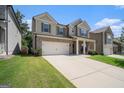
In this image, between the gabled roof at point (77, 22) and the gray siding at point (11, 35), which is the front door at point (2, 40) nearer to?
the gray siding at point (11, 35)

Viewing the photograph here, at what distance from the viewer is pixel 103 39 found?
3300 cm

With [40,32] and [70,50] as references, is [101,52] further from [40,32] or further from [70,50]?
[40,32]

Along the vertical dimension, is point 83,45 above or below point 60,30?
below

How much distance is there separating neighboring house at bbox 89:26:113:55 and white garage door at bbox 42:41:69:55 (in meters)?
12.1

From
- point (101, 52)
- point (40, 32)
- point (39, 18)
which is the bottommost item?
point (101, 52)

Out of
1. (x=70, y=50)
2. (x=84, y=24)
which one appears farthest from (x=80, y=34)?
(x=70, y=50)

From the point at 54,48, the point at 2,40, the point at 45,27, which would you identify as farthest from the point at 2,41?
the point at 45,27

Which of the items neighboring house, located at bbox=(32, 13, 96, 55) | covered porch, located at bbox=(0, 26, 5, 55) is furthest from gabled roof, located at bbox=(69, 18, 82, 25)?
covered porch, located at bbox=(0, 26, 5, 55)

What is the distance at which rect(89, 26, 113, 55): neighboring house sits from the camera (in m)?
32.7

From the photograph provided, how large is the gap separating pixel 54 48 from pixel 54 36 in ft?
6.34

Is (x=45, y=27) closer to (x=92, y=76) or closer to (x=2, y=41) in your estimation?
(x=2, y=41)
